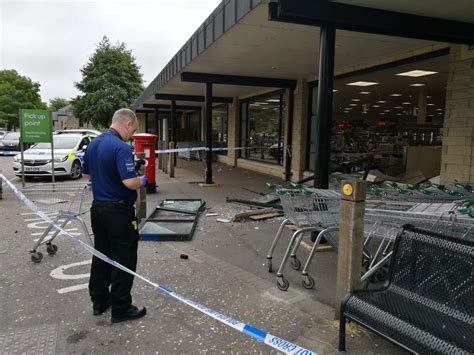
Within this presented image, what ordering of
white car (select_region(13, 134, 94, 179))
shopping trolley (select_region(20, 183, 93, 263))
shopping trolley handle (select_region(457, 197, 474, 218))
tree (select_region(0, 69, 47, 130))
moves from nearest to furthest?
shopping trolley handle (select_region(457, 197, 474, 218))
shopping trolley (select_region(20, 183, 93, 263))
white car (select_region(13, 134, 94, 179))
tree (select_region(0, 69, 47, 130))

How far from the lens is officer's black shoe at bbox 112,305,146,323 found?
3.33 m

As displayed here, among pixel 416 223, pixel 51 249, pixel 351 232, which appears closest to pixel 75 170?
pixel 51 249

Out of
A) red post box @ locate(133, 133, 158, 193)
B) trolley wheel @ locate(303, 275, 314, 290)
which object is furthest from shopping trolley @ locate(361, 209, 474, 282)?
red post box @ locate(133, 133, 158, 193)

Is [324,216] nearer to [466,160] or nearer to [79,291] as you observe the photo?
[79,291]

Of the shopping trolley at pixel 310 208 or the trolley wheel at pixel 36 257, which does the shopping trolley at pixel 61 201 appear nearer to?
the trolley wheel at pixel 36 257

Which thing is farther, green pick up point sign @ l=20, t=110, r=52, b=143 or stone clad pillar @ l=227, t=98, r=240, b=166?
stone clad pillar @ l=227, t=98, r=240, b=166

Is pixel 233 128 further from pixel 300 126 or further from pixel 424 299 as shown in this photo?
pixel 424 299

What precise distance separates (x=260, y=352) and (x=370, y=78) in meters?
9.48

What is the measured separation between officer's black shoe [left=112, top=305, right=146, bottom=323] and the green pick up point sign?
27.8 feet

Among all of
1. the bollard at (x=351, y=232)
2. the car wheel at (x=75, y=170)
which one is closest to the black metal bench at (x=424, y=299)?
the bollard at (x=351, y=232)

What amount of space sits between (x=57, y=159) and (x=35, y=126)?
1.72 m

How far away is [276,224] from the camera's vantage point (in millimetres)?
6801

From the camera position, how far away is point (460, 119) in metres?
6.60

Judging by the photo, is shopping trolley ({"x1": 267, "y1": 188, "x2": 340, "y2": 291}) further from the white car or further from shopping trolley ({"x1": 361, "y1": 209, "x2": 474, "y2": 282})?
the white car
